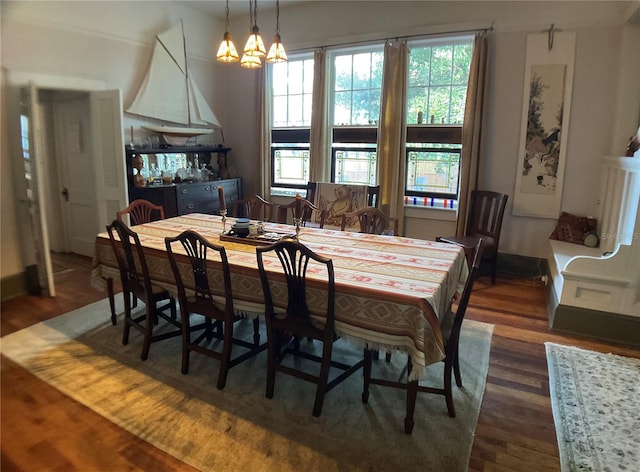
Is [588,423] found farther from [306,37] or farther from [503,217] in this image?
[306,37]

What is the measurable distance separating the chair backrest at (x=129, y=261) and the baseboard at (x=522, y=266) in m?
3.84

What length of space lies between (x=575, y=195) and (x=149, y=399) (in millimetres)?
4399

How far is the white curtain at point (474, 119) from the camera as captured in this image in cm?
431

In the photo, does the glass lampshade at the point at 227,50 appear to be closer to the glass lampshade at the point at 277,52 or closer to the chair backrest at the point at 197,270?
the glass lampshade at the point at 277,52

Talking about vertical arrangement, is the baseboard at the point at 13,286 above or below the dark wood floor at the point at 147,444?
above

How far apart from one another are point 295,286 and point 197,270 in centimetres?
67

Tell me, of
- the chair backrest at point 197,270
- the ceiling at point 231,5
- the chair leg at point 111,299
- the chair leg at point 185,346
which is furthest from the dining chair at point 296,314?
the ceiling at point 231,5

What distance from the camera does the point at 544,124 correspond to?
13.9ft

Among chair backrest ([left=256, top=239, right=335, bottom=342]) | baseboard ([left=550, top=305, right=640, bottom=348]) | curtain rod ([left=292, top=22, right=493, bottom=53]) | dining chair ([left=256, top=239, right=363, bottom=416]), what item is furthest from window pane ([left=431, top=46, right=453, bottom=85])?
chair backrest ([left=256, top=239, right=335, bottom=342])

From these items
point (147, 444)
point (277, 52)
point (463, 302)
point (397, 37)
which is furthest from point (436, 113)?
point (147, 444)

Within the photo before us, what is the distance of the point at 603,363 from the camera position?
2.77m

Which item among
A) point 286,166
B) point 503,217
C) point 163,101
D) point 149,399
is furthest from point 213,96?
point 149,399

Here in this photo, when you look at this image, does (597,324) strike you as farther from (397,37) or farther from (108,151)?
(108,151)

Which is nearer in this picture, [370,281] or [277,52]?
[370,281]
